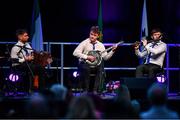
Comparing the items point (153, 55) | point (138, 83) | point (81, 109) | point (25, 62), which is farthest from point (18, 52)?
point (81, 109)

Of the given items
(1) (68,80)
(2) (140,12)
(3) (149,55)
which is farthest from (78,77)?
(2) (140,12)

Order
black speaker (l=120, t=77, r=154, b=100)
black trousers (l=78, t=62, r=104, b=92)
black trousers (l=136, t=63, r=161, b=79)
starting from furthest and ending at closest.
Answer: black trousers (l=136, t=63, r=161, b=79) < black trousers (l=78, t=62, r=104, b=92) < black speaker (l=120, t=77, r=154, b=100)

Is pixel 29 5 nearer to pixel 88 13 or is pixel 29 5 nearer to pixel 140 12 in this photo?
pixel 88 13

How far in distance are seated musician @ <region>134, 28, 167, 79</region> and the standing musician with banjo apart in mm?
712

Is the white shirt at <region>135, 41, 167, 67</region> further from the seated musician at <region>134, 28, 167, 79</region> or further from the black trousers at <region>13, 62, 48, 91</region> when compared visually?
the black trousers at <region>13, 62, 48, 91</region>

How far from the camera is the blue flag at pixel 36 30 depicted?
37.7 ft

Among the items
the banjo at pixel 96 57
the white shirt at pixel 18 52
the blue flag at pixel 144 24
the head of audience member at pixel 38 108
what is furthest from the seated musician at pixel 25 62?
the head of audience member at pixel 38 108

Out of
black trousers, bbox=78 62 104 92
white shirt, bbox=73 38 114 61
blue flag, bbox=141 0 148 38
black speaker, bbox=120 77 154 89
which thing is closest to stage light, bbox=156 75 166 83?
white shirt, bbox=73 38 114 61

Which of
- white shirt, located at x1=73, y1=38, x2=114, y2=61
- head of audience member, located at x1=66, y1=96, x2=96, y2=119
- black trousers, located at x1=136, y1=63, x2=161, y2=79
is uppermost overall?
white shirt, located at x1=73, y1=38, x2=114, y2=61

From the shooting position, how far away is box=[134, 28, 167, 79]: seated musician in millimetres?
10672

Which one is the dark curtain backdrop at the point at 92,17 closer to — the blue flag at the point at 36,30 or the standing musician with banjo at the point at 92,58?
the blue flag at the point at 36,30

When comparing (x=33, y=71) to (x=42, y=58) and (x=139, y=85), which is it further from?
(x=139, y=85)

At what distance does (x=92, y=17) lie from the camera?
42.1 ft

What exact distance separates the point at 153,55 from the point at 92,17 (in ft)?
8.69
